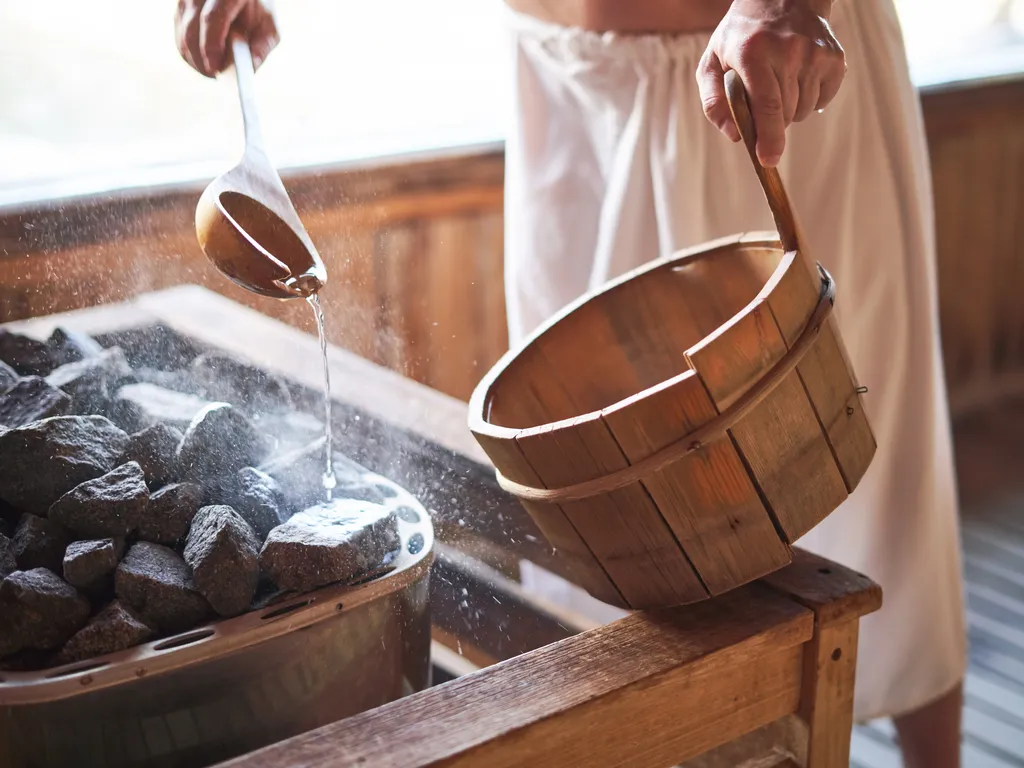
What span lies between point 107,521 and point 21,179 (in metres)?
1.12

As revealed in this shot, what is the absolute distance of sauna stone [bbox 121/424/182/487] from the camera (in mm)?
973

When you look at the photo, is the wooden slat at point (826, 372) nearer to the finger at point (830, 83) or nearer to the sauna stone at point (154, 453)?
the finger at point (830, 83)

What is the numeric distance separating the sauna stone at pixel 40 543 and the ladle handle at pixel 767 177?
0.61 metres

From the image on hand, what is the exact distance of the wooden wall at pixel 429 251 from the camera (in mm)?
1206

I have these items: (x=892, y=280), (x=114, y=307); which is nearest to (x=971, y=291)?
(x=892, y=280)

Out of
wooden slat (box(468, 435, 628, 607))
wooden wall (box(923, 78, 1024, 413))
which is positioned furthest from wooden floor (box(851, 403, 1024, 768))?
wooden slat (box(468, 435, 628, 607))

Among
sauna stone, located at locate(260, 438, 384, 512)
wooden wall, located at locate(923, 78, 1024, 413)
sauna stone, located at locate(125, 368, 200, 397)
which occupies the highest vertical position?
sauna stone, located at locate(125, 368, 200, 397)

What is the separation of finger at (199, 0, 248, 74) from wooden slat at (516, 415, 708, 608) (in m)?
0.60

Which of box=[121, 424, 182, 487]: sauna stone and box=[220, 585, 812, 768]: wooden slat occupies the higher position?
box=[121, 424, 182, 487]: sauna stone

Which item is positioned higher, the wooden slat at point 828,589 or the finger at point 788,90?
the finger at point 788,90

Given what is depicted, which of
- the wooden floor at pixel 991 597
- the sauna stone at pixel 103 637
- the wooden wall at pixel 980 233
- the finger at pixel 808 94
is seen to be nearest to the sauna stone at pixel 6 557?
the sauna stone at pixel 103 637

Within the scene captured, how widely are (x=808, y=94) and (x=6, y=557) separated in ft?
2.41

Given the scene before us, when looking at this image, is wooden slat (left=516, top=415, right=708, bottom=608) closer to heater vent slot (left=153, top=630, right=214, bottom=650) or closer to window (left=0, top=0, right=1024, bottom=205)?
heater vent slot (left=153, top=630, right=214, bottom=650)

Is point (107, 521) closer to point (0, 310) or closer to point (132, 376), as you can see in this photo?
point (132, 376)
